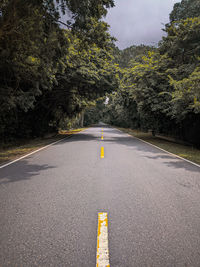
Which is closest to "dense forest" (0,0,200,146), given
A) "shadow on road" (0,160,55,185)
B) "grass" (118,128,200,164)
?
"grass" (118,128,200,164)

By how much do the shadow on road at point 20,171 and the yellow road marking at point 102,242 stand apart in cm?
289

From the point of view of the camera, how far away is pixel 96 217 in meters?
3.07

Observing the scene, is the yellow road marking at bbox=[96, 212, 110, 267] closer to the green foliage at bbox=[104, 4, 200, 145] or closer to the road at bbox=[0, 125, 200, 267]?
the road at bbox=[0, 125, 200, 267]

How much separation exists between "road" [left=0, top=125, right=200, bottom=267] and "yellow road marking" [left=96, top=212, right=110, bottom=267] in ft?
0.17

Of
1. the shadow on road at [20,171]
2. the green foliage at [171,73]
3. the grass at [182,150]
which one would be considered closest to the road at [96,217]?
the shadow on road at [20,171]

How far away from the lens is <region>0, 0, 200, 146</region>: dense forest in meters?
6.24

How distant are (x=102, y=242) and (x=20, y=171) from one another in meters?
4.20

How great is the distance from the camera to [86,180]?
494 cm

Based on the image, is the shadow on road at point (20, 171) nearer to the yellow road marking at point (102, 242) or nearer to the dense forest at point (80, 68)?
the yellow road marking at point (102, 242)

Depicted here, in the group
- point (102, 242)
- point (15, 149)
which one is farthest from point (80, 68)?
point (102, 242)

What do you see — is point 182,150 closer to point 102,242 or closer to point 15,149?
point 15,149

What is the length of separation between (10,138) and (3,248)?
13661mm

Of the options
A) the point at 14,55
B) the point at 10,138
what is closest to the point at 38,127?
the point at 10,138

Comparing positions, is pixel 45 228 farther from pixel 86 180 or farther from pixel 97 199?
pixel 86 180
